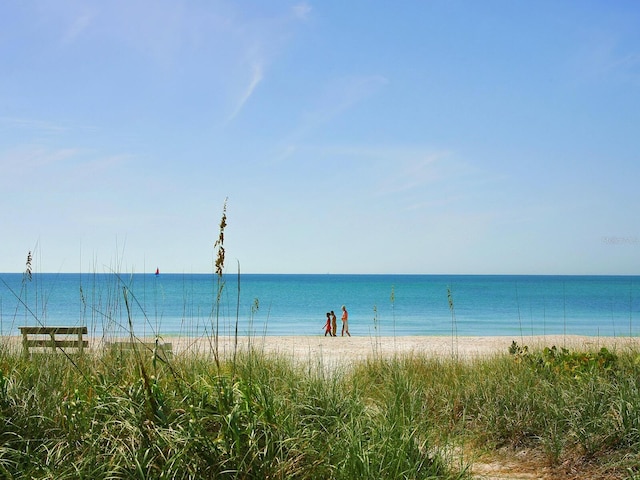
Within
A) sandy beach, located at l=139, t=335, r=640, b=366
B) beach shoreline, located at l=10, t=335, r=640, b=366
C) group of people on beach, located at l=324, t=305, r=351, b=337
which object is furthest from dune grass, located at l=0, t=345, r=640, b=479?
group of people on beach, located at l=324, t=305, r=351, b=337

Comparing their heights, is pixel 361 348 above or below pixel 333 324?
below

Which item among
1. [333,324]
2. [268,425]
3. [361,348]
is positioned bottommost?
[361,348]

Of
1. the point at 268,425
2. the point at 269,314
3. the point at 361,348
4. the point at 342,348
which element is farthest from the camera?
the point at 269,314

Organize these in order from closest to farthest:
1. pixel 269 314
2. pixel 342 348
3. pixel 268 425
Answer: pixel 268 425 < pixel 342 348 < pixel 269 314

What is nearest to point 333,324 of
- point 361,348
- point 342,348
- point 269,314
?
point 269,314

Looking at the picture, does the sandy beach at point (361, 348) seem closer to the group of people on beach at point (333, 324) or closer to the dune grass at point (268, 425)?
the dune grass at point (268, 425)

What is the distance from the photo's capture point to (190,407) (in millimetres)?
3955

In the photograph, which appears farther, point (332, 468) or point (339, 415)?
point (339, 415)

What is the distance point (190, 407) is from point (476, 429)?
326 centimetres

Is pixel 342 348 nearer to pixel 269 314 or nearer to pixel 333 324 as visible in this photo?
pixel 333 324

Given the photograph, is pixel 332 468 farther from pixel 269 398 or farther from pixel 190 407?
pixel 190 407

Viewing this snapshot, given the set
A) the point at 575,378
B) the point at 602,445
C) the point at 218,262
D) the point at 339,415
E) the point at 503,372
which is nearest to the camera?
the point at 218,262

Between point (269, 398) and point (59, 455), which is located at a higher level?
point (269, 398)

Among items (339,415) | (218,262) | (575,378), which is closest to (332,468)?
(339,415)
